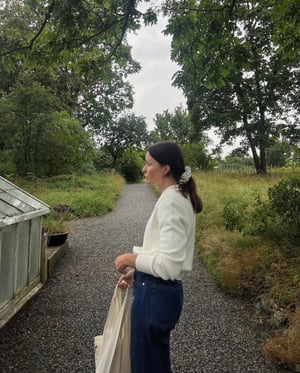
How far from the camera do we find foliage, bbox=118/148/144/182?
90.6 ft

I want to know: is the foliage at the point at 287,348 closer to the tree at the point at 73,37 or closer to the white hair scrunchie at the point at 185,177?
the white hair scrunchie at the point at 185,177

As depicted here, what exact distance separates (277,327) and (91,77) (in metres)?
4.35

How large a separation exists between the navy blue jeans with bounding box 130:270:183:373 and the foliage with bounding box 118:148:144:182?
25.9 meters

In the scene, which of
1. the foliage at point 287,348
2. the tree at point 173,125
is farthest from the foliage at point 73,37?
the tree at point 173,125

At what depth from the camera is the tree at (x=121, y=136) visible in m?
31.5

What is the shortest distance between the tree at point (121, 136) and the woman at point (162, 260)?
2979cm

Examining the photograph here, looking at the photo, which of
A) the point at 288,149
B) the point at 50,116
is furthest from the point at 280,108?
the point at 288,149

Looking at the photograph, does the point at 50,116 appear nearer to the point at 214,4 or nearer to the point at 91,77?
the point at 91,77

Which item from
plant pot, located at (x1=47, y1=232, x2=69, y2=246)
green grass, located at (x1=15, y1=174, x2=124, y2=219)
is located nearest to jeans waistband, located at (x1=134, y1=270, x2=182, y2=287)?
plant pot, located at (x1=47, y1=232, x2=69, y2=246)

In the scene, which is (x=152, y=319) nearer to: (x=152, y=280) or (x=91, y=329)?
(x=152, y=280)

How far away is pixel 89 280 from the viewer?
4.91 m

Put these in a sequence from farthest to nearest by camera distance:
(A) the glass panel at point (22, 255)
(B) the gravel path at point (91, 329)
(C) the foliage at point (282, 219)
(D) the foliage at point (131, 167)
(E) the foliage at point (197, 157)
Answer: (D) the foliage at point (131, 167), (E) the foliage at point (197, 157), (C) the foliage at point (282, 219), (A) the glass panel at point (22, 255), (B) the gravel path at point (91, 329)

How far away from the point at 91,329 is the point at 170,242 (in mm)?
2478

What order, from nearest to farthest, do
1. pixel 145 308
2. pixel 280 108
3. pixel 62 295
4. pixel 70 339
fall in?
pixel 145 308 → pixel 70 339 → pixel 62 295 → pixel 280 108
